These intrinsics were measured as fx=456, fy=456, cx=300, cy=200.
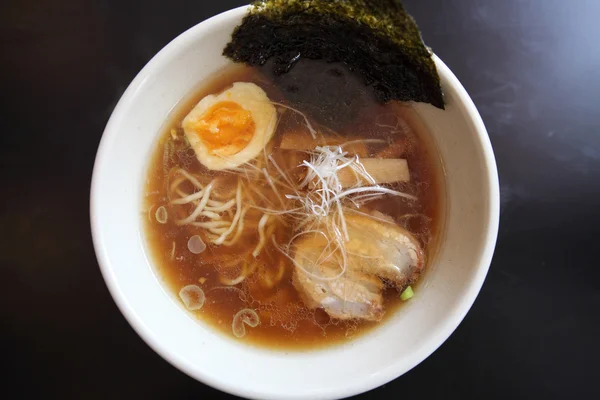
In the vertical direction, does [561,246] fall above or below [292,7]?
below

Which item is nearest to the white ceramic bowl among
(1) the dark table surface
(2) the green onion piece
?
(2) the green onion piece

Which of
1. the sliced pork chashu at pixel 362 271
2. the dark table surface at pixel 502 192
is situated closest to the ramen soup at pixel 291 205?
the sliced pork chashu at pixel 362 271

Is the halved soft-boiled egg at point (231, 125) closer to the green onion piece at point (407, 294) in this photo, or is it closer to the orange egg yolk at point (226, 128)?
the orange egg yolk at point (226, 128)

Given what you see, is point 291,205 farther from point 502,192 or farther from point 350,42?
point 502,192

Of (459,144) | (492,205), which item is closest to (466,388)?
(492,205)

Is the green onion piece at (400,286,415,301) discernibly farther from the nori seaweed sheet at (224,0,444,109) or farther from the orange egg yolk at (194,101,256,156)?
the orange egg yolk at (194,101,256,156)

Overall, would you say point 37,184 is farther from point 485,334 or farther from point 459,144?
point 485,334

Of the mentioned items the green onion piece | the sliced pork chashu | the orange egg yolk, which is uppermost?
the orange egg yolk
